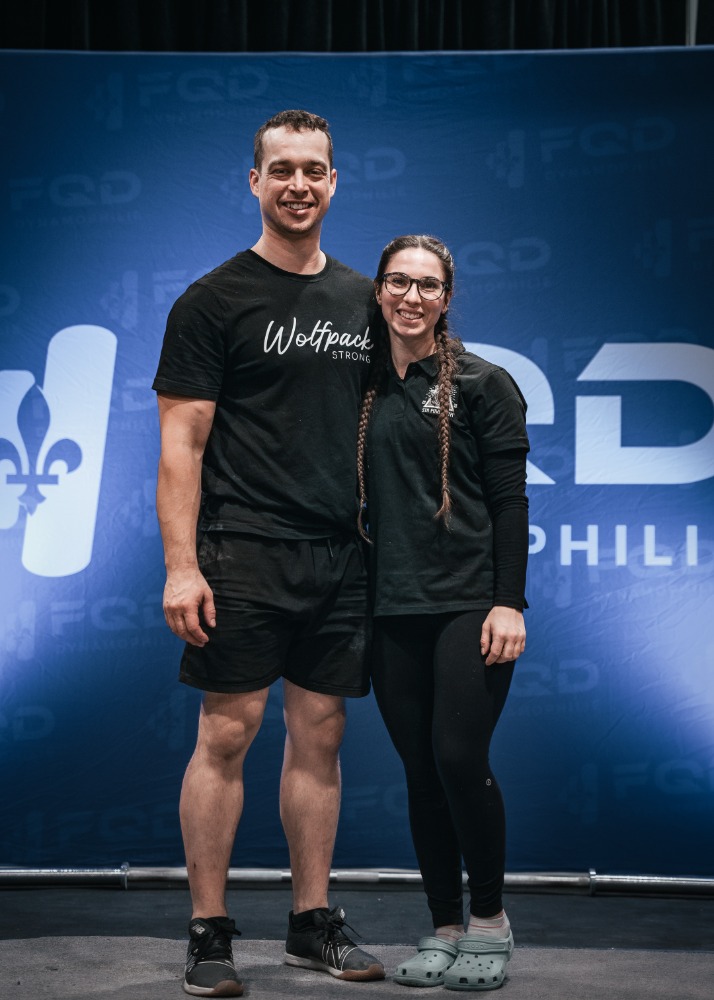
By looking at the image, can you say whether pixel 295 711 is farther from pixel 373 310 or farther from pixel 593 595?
pixel 593 595

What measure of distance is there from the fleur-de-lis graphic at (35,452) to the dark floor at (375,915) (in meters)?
0.99

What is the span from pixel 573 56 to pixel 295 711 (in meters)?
1.82

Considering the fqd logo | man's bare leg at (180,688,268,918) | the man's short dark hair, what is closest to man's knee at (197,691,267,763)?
man's bare leg at (180,688,268,918)

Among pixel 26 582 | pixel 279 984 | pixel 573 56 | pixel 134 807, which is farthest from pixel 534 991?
pixel 573 56

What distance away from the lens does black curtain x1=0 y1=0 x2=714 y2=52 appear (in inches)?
131

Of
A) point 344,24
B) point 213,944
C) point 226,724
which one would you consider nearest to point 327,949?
point 213,944

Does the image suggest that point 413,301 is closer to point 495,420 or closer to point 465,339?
point 495,420

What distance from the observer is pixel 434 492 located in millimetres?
2168

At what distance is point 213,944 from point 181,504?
2.69 ft

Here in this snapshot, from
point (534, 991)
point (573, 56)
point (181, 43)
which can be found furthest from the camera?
point (181, 43)

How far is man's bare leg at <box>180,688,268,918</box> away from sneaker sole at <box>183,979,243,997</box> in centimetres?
14

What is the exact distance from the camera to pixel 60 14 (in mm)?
3385

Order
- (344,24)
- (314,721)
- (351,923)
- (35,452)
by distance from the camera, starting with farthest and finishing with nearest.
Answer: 1. (344,24)
2. (35,452)
3. (351,923)
4. (314,721)

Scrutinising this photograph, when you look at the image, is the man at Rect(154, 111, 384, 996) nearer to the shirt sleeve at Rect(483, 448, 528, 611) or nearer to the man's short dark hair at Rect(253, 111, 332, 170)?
the man's short dark hair at Rect(253, 111, 332, 170)
